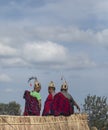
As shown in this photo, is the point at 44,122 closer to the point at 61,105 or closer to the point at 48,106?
the point at 61,105

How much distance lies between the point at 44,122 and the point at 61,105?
142 cm

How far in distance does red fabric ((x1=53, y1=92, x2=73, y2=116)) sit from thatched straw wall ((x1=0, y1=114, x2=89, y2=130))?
179 millimetres

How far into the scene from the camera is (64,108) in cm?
1176

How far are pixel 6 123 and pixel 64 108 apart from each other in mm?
2749

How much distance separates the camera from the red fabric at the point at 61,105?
38.4ft

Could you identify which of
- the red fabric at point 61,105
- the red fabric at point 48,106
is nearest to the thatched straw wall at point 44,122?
the red fabric at point 61,105

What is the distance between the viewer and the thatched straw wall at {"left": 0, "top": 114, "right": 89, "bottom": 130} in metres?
9.36

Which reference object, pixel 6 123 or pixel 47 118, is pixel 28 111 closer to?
pixel 47 118

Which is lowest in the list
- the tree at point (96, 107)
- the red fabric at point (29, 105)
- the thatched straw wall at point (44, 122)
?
the thatched straw wall at point (44, 122)

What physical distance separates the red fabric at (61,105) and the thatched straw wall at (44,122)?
179mm

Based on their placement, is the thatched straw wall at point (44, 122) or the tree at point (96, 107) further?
the tree at point (96, 107)

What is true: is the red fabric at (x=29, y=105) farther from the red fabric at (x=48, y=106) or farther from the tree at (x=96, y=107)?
the tree at (x=96, y=107)

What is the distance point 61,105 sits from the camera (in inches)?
464

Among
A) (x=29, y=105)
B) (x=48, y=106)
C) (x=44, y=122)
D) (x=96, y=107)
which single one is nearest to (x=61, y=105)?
(x=48, y=106)
